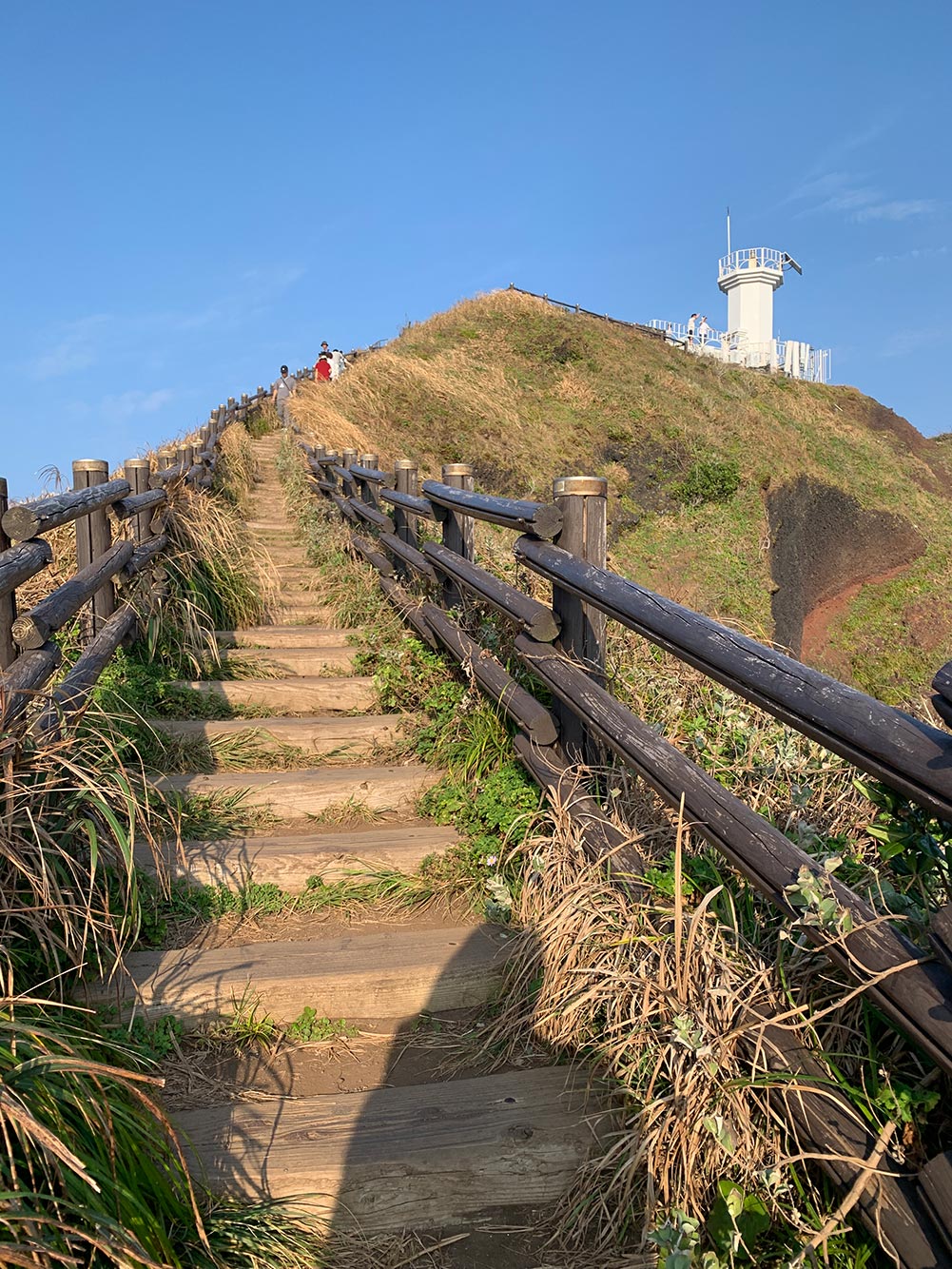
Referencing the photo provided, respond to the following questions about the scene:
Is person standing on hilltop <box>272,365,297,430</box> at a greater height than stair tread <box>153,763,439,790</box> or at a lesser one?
greater

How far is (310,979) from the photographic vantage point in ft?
9.25

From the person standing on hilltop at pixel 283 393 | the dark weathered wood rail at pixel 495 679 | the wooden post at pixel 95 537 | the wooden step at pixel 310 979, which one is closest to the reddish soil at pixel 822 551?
the person standing on hilltop at pixel 283 393

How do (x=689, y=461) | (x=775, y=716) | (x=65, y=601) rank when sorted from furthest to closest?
(x=689, y=461) → (x=65, y=601) → (x=775, y=716)

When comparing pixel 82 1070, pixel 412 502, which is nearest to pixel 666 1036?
pixel 82 1070

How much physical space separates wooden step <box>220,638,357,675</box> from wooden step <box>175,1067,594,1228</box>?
125 inches

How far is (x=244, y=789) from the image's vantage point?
3.94 metres

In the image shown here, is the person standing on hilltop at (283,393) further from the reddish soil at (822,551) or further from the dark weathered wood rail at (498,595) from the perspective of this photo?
the dark weathered wood rail at (498,595)

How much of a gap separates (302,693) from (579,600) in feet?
7.44

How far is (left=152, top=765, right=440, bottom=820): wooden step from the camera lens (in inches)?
155

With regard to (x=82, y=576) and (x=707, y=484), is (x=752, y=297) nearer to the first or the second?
(x=707, y=484)

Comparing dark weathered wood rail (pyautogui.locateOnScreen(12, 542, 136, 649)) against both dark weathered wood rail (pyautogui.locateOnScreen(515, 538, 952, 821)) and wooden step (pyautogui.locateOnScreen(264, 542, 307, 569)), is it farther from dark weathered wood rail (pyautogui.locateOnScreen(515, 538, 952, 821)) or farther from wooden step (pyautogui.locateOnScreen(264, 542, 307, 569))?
wooden step (pyautogui.locateOnScreen(264, 542, 307, 569))

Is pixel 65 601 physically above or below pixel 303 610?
above

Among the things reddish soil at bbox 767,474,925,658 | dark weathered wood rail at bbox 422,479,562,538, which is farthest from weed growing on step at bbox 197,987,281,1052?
reddish soil at bbox 767,474,925,658

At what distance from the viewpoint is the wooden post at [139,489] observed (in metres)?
5.38
